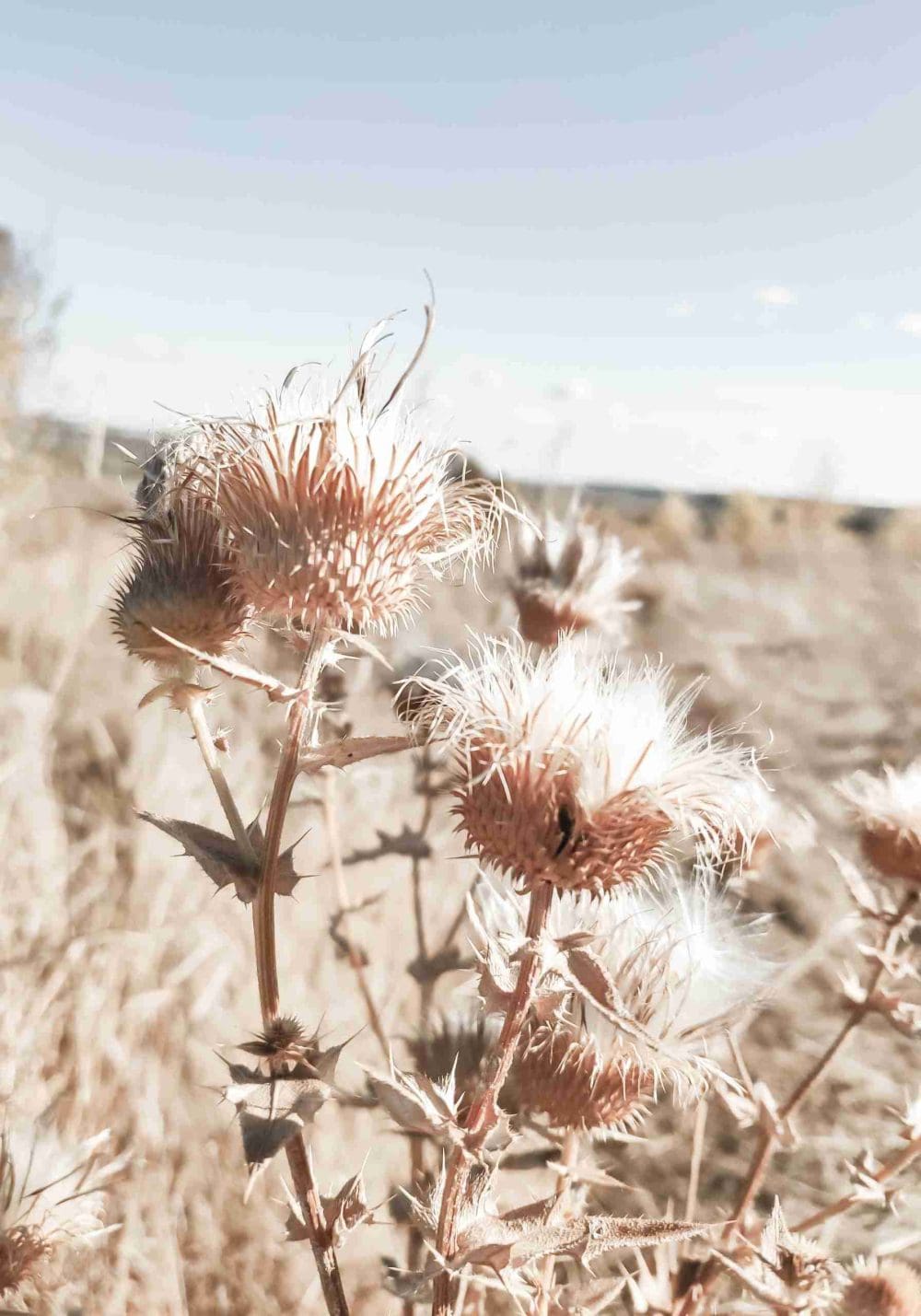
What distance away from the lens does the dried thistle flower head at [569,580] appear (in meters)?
1.81

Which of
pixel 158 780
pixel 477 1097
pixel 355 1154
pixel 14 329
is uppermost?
pixel 14 329

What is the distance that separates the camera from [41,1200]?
3.61ft

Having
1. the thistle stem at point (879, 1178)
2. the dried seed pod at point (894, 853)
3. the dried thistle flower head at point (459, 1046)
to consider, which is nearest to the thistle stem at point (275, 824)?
the dried thistle flower head at point (459, 1046)

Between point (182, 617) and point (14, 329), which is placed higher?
point (14, 329)

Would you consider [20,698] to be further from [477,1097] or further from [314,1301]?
[477,1097]

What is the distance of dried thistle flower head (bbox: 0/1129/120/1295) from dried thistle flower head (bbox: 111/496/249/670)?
1.71 feet

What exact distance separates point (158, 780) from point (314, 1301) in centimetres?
136

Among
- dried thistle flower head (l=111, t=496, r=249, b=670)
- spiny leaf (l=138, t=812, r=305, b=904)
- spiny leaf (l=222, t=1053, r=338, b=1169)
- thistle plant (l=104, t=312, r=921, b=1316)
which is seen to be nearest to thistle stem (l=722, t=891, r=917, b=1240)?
thistle plant (l=104, t=312, r=921, b=1316)

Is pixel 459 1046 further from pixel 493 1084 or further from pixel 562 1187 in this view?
pixel 493 1084

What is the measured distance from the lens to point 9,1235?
39.8 inches

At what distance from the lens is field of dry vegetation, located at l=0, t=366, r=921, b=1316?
1158 mm

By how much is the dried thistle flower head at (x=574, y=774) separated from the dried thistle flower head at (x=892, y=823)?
498mm

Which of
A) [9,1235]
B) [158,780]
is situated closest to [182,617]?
[9,1235]

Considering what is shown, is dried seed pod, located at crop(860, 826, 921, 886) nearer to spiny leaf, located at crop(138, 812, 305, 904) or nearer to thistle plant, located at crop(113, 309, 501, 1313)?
thistle plant, located at crop(113, 309, 501, 1313)
